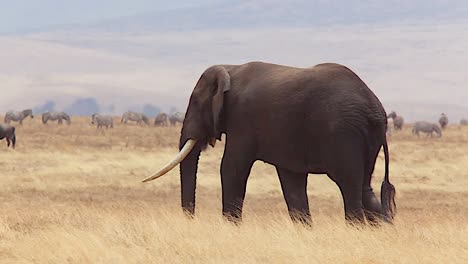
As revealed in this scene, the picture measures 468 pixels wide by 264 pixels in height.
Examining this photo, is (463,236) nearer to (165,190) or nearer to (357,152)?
(357,152)

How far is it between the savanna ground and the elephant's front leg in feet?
1.18

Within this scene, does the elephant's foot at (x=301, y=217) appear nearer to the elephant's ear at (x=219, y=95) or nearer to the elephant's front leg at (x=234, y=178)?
the elephant's front leg at (x=234, y=178)

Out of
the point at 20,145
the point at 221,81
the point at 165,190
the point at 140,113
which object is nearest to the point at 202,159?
the point at 165,190

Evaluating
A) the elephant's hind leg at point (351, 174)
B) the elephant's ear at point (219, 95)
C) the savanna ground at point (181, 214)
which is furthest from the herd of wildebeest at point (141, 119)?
the elephant's hind leg at point (351, 174)

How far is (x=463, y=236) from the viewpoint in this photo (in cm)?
1077

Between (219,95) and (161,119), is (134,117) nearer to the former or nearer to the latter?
Result: (161,119)

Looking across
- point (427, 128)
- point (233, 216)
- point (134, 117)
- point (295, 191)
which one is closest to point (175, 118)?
point (134, 117)

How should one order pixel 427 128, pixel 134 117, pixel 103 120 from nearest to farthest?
pixel 427 128, pixel 103 120, pixel 134 117

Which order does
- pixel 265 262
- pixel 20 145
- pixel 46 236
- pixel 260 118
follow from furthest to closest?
pixel 20 145 → pixel 260 118 → pixel 46 236 → pixel 265 262

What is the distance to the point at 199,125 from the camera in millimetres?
13500

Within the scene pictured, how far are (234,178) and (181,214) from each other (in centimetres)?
137

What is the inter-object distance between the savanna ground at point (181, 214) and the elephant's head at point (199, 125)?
558 mm

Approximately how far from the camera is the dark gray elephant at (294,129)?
37.9 feet

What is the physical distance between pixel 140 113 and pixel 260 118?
202ft
